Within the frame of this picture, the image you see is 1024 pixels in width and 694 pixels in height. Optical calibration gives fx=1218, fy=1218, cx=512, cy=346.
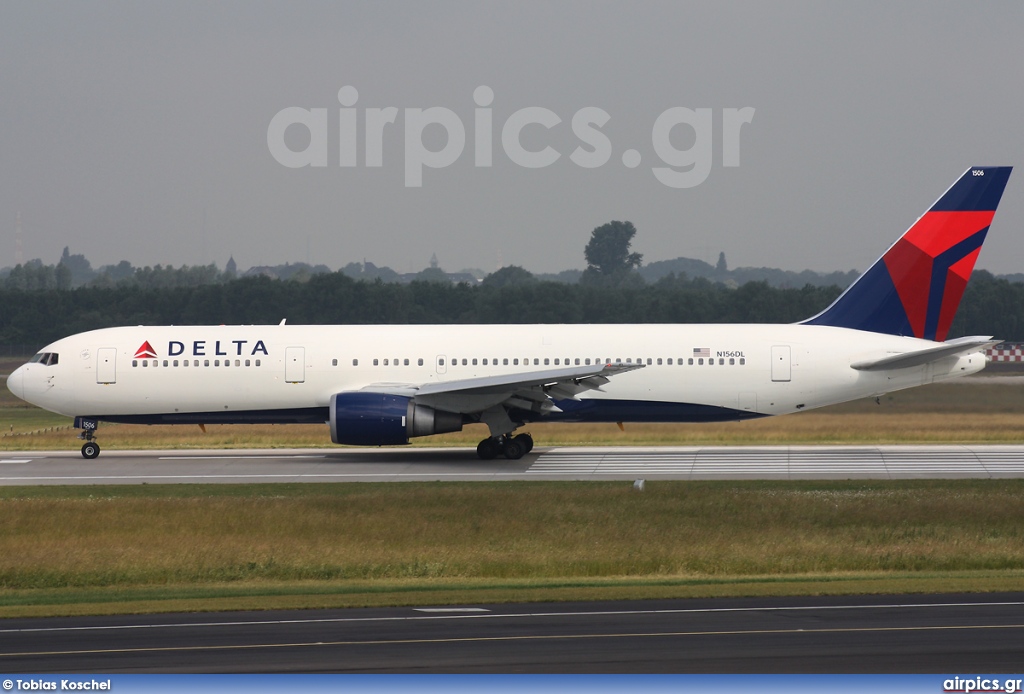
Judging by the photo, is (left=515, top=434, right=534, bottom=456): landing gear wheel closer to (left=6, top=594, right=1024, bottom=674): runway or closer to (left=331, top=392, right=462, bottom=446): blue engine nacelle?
(left=331, top=392, right=462, bottom=446): blue engine nacelle

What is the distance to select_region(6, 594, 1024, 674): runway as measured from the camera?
39.1ft

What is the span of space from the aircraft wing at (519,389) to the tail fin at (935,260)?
760 cm

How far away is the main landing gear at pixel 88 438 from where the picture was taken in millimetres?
34188

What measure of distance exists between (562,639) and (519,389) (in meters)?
17.5

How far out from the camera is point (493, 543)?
2203cm

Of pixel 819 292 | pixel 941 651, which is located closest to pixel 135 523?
pixel 941 651

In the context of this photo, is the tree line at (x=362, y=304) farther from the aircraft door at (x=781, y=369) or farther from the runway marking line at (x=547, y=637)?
the runway marking line at (x=547, y=637)

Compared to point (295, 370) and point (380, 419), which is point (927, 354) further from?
point (295, 370)

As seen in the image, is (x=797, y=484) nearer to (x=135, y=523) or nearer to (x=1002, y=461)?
(x=1002, y=461)

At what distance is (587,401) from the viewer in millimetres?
32438

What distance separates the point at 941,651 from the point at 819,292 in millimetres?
63163

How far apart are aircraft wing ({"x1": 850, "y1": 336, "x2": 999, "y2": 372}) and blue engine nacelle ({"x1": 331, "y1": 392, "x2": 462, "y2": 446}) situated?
36.5 feet

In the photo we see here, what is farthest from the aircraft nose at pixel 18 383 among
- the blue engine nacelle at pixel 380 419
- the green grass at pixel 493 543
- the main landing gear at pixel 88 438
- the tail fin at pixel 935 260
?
the tail fin at pixel 935 260

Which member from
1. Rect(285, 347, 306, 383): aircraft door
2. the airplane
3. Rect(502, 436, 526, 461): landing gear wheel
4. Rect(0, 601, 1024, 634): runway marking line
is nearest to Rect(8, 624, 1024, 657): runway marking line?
Rect(0, 601, 1024, 634): runway marking line
